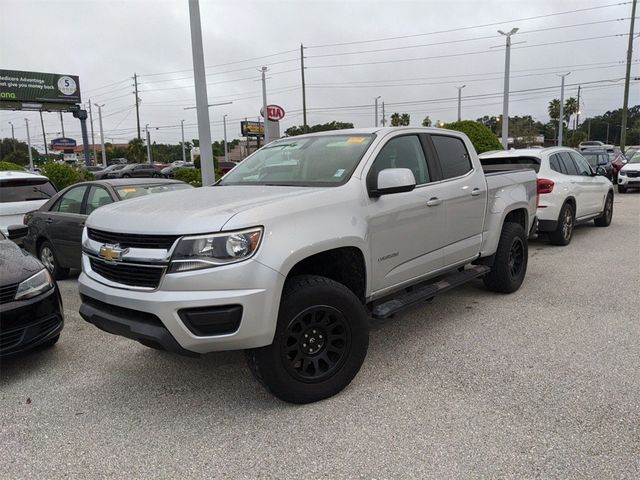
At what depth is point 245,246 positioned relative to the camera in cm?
291

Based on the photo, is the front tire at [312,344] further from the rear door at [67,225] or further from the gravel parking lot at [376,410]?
the rear door at [67,225]

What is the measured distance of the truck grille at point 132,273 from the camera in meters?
2.98

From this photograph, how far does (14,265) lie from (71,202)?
10.3 feet

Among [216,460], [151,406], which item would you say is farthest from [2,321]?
[216,460]

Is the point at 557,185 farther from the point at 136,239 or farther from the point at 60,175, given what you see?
the point at 60,175

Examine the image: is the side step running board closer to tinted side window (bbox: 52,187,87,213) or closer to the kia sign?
tinted side window (bbox: 52,187,87,213)

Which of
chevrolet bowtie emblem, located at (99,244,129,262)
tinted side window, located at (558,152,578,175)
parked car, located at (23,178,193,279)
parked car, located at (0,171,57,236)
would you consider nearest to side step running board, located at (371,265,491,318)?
chevrolet bowtie emblem, located at (99,244,129,262)

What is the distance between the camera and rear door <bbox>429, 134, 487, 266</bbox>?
4.54 metres

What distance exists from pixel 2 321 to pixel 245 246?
7.21ft

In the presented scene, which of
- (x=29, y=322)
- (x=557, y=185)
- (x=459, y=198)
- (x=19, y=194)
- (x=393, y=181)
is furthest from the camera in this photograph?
(x=19, y=194)

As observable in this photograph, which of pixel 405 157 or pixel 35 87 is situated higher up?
pixel 35 87

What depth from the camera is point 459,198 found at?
15.3 ft

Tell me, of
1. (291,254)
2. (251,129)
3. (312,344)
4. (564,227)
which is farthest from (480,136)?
(251,129)

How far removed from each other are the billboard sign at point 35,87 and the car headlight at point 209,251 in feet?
141
